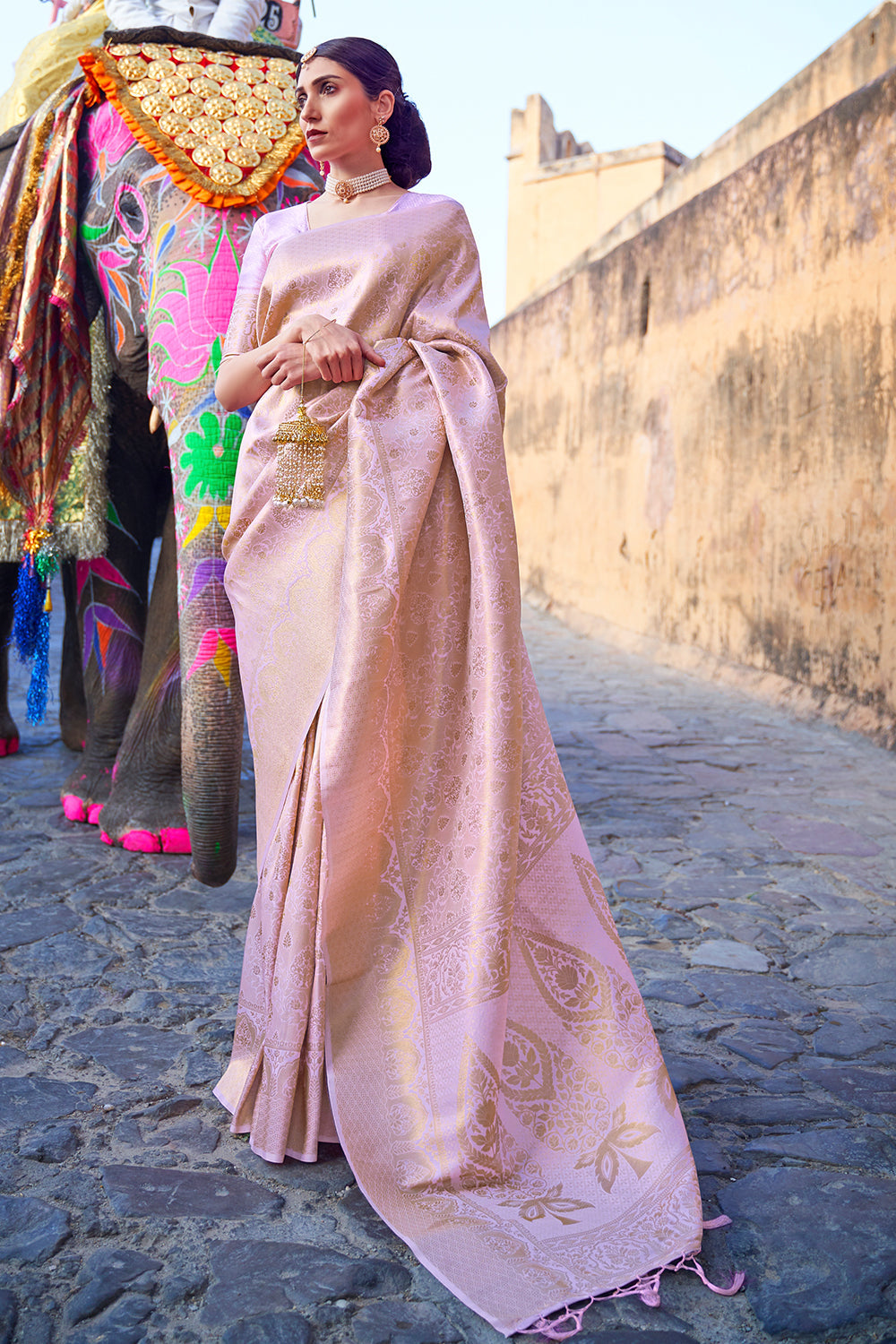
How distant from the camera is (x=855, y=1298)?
1.48m

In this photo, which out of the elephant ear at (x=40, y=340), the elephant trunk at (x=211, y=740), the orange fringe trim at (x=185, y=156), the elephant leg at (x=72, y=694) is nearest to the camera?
the elephant trunk at (x=211, y=740)

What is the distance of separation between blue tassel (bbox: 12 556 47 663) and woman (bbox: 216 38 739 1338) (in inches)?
68.3

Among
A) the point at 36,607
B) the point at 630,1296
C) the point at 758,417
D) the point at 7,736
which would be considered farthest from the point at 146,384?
the point at 758,417

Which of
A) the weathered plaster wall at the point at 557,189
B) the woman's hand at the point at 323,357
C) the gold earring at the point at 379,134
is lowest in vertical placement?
the woman's hand at the point at 323,357

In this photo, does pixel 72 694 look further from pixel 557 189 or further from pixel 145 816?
pixel 557 189

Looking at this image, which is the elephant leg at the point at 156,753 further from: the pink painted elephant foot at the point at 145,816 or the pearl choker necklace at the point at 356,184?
the pearl choker necklace at the point at 356,184

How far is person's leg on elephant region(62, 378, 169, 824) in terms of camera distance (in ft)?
11.9

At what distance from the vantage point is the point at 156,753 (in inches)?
132

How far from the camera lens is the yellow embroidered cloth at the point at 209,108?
2.54 m

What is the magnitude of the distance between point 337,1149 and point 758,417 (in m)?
5.52

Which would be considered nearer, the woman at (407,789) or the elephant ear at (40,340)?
the woman at (407,789)

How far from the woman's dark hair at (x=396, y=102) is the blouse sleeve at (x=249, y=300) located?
0.23 metres

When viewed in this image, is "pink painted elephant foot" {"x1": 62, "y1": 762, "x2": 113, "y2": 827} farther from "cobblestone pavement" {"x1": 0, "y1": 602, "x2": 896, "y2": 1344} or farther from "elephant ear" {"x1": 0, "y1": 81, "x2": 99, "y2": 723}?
"elephant ear" {"x1": 0, "y1": 81, "x2": 99, "y2": 723}

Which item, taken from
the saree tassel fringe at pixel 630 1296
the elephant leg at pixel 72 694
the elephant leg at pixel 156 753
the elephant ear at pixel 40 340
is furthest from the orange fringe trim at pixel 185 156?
the saree tassel fringe at pixel 630 1296
